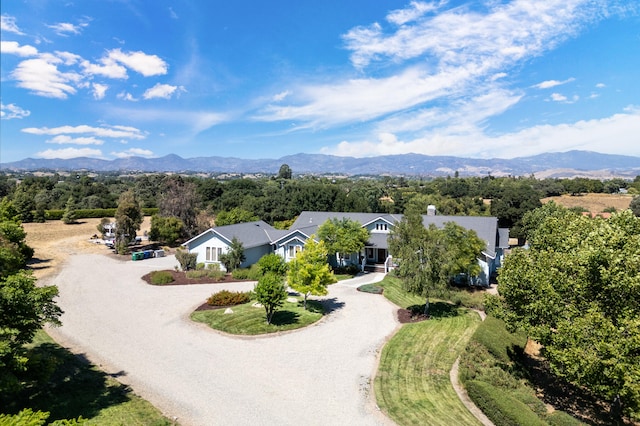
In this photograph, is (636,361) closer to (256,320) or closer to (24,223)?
(256,320)

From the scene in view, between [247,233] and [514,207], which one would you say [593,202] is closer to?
[514,207]

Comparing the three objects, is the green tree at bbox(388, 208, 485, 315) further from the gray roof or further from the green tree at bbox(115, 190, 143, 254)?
the green tree at bbox(115, 190, 143, 254)

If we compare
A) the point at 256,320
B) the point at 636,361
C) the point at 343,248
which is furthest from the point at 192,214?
the point at 636,361

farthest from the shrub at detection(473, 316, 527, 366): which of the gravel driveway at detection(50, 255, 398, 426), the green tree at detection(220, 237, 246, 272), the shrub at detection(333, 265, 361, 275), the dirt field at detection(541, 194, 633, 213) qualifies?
the dirt field at detection(541, 194, 633, 213)

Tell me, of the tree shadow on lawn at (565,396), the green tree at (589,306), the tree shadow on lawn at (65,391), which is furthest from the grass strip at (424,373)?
the tree shadow on lawn at (65,391)

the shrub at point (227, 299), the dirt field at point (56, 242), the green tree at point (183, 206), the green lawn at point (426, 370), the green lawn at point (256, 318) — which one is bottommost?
the green lawn at point (426, 370)

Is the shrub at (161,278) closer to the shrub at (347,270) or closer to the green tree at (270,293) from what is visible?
the green tree at (270,293)
